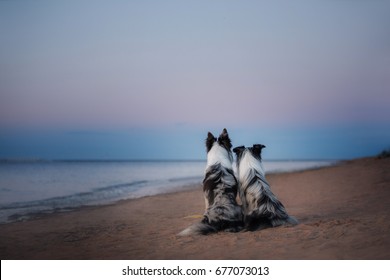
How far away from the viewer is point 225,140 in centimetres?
743

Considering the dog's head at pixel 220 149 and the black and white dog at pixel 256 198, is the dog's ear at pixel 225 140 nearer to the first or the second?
the dog's head at pixel 220 149

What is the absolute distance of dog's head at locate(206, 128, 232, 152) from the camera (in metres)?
7.41

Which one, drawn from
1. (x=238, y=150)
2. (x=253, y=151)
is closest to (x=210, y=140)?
(x=238, y=150)

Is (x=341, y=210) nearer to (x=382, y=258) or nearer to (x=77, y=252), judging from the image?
(x=382, y=258)

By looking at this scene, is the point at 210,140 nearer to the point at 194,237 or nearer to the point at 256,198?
the point at 256,198

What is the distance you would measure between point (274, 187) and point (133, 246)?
10.1 m

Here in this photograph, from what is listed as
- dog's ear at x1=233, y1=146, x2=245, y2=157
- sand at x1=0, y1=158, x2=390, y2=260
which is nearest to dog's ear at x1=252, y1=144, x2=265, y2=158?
dog's ear at x1=233, y1=146, x2=245, y2=157

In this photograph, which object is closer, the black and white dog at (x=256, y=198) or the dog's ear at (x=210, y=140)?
the black and white dog at (x=256, y=198)

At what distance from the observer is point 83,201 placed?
13398mm

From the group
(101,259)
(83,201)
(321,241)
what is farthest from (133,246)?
(83,201)

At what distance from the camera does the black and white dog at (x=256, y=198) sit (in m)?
6.57

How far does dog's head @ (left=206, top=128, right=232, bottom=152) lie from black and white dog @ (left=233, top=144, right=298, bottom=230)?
0.37m

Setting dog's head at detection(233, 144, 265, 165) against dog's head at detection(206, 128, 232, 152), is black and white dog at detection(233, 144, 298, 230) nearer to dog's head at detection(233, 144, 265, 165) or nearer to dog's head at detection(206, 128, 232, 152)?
dog's head at detection(233, 144, 265, 165)

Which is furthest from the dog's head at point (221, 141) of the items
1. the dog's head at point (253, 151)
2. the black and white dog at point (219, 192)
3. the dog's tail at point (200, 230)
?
the dog's tail at point (200, 230)
